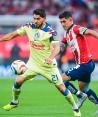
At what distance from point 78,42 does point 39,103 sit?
2927 millimetres

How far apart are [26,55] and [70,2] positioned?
6.50m

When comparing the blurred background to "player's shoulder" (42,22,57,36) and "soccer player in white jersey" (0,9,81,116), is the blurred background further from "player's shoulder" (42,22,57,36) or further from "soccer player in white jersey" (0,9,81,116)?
"player's shoulder" (42,22,57,36)

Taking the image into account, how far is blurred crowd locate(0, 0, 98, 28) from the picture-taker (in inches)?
1142

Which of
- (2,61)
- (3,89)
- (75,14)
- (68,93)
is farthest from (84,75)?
(75,14)

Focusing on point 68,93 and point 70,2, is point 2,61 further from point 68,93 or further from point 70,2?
point 68,93

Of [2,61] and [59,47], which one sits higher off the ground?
[59,47]

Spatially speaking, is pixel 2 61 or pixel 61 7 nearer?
pixel 2 61

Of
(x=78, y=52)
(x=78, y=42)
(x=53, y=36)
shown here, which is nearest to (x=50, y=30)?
(x=53, y=36)

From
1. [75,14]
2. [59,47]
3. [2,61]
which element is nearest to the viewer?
[59,47]

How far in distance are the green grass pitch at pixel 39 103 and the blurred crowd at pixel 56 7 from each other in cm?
772

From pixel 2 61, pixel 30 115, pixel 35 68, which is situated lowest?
pixel 2 61

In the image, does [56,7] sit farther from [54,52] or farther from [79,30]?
[54,52]

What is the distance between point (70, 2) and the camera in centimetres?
2967

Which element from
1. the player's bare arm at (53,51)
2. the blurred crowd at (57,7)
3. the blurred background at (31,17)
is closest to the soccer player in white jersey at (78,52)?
the player's bare arm at (53,51)
